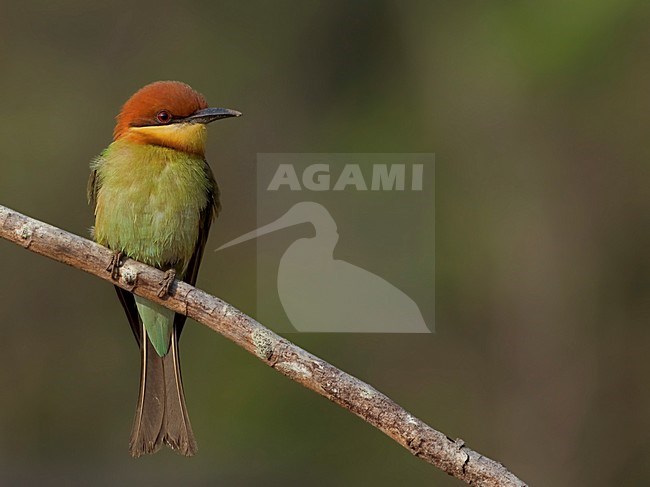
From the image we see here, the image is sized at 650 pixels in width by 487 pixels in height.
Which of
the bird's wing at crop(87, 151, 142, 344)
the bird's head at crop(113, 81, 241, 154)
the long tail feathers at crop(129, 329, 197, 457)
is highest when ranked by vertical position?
the bird's head at crop(113, 81, 241, 154)

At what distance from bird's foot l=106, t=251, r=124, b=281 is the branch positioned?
0.6 inches

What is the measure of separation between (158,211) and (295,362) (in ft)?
2.78

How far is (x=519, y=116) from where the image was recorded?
24.7 ft

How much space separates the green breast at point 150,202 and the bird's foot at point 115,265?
0.29 ft

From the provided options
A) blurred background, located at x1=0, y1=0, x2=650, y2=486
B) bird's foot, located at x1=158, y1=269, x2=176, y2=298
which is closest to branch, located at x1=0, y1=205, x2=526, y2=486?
bird's foot, located at x1=158, y1=269, x2=176, y2=298

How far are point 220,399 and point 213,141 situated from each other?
151cm

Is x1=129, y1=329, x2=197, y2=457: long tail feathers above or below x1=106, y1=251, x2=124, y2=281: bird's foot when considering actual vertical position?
below

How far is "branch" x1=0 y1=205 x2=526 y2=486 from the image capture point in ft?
8.99

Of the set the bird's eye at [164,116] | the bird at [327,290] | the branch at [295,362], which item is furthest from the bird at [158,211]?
the bird at [327,290]

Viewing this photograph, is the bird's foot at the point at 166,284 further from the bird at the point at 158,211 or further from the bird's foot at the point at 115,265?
the bird at the point at 158,211

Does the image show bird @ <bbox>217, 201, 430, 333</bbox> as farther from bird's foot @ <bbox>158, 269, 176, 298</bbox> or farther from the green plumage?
bird's foot @ <bbox>158, 269, 176, 298</bbox>

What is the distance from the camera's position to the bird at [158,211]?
345 centimetres

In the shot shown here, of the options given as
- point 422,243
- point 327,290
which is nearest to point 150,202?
point 327,290

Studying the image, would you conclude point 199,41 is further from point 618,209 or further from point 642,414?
point 642,414
